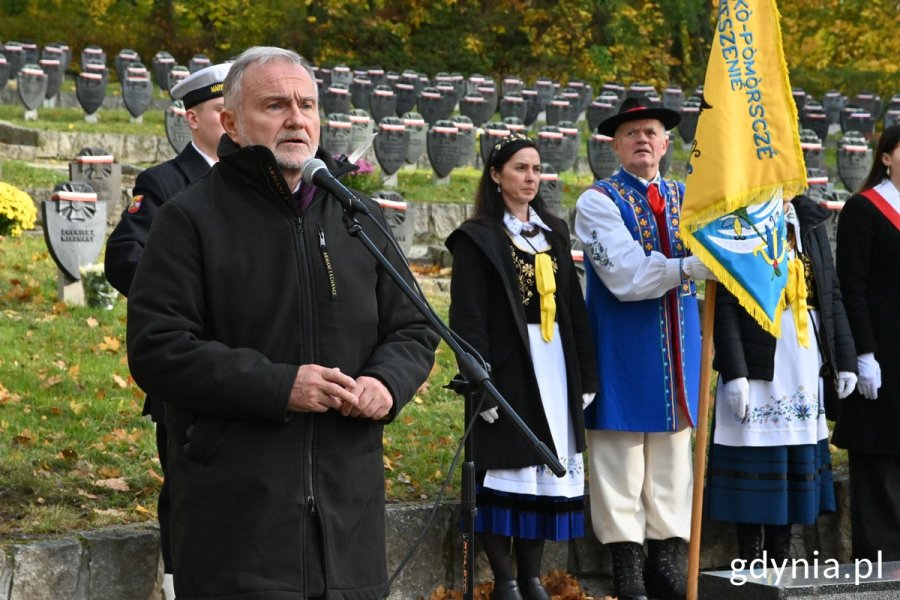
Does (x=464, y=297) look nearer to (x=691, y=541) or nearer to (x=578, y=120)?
(x=691, y=541)

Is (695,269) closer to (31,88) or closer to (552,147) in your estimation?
(552,147)

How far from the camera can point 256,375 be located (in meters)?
3.26

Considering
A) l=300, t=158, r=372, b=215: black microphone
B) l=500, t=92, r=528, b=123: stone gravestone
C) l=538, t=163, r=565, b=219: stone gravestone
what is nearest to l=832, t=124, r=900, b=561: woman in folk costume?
l=300, t=158, r=372, b=215: black microphone

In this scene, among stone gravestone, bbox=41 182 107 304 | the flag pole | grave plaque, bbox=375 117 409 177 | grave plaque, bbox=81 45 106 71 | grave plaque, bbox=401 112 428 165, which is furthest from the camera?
grave plaque, bbox=81 45 106 71

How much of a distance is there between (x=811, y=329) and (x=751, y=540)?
962 millimetres

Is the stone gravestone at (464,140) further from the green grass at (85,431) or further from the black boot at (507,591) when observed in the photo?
the black boot at (507,591)

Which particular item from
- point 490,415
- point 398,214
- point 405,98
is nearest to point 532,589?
point 490,415

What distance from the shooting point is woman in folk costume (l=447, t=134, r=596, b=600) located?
5555mm

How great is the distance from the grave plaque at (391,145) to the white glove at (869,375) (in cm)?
965

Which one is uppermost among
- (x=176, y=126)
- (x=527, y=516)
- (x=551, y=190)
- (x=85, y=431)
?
(x=176, y=126)

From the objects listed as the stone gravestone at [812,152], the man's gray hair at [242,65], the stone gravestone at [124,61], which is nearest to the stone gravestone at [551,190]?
the stone gravestone at [812,152]

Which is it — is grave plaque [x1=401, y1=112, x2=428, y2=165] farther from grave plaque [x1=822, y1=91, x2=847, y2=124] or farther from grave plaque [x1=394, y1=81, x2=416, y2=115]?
grave plaque [x1=822, y1=91, x2=847, y2=124]

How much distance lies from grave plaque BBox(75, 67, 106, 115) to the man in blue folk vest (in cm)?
1484

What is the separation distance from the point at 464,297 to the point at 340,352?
2.18 meters
